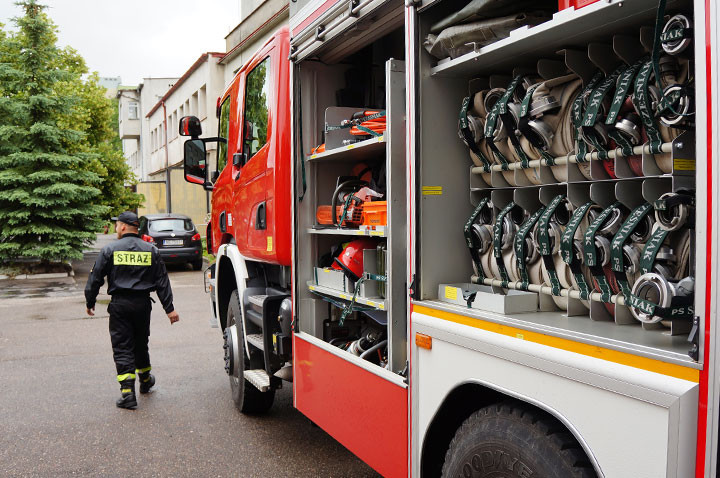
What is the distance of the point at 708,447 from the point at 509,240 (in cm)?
129

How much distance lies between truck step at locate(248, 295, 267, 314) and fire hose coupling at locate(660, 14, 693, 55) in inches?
136

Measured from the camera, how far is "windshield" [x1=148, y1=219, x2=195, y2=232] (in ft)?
63.1

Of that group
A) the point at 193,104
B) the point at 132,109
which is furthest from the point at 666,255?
the point at 132,109

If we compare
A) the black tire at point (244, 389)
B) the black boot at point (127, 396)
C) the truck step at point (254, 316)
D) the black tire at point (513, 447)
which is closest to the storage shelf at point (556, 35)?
the black tire at point (513, 447)

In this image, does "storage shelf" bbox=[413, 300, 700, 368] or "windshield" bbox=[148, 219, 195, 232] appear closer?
"storage shelf" bbox=[413, 300, 700, 368]

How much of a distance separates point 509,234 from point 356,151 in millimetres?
1293

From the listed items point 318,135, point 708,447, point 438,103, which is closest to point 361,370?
point 438,103

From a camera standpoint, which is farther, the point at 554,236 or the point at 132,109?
the point at 132,109

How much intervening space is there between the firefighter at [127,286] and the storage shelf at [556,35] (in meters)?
4.40

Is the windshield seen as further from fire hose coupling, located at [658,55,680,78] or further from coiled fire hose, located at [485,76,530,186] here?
fire hose coupling, located at [658,55,680,78]

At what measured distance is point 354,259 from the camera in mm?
3885

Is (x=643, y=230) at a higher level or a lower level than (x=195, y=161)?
lower

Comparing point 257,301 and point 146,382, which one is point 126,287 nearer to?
point 146,382

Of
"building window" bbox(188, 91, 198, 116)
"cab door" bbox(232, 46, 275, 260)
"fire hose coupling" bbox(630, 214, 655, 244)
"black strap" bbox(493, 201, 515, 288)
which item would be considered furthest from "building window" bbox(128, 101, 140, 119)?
"fire hose coupling" bbox(630, 214, 655, 244)
